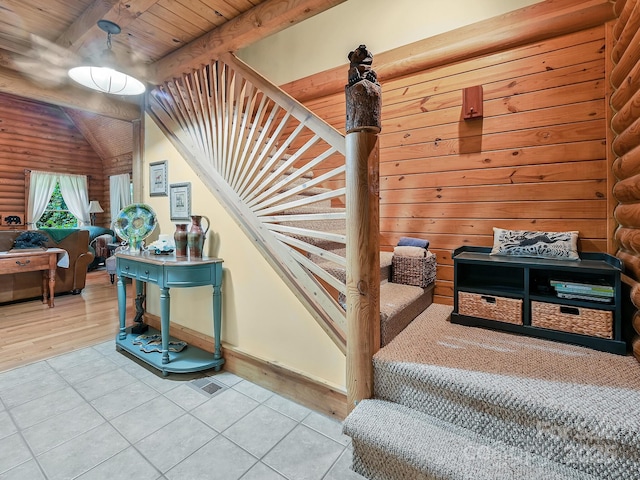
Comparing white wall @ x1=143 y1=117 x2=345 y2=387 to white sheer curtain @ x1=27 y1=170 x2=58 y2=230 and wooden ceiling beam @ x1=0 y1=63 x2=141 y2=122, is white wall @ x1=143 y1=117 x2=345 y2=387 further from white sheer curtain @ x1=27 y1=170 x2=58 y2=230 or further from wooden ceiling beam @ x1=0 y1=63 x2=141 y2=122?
white sheer curtain @ x1=27 y1=170 x2=58 y2=230

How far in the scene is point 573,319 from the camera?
1.75m

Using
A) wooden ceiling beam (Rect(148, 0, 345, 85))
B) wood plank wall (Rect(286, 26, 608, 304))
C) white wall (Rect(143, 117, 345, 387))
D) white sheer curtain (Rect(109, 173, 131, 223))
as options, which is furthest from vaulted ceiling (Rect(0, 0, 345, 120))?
white sheer curtain (Rect(109, 173, 131, 223))

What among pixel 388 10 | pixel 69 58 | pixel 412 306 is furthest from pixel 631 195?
pixel 69 58

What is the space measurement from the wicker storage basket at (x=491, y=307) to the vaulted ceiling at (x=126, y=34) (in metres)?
2.06

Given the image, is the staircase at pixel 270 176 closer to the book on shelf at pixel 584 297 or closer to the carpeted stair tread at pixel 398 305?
the carpeted stair tread at pixel 398 305

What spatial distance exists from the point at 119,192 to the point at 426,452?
9.65 metres

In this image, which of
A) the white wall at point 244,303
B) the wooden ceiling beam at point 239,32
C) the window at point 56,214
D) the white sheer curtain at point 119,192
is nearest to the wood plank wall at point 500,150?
the wooden ceiling beam at point 239,32

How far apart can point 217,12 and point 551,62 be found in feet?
7.91

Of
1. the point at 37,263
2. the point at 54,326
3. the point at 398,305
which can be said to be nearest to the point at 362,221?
the point at 398,305

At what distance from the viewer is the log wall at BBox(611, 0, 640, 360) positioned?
1.58 m

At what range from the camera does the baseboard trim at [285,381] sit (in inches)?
73.0

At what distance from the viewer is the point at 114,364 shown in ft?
8.39

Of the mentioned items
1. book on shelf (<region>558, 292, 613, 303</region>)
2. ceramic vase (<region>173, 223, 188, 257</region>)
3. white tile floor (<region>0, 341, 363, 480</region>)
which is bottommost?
white tile floor (<region>0, 341, 363, 480</region>)

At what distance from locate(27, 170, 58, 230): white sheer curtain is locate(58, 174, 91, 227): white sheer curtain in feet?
0.84
